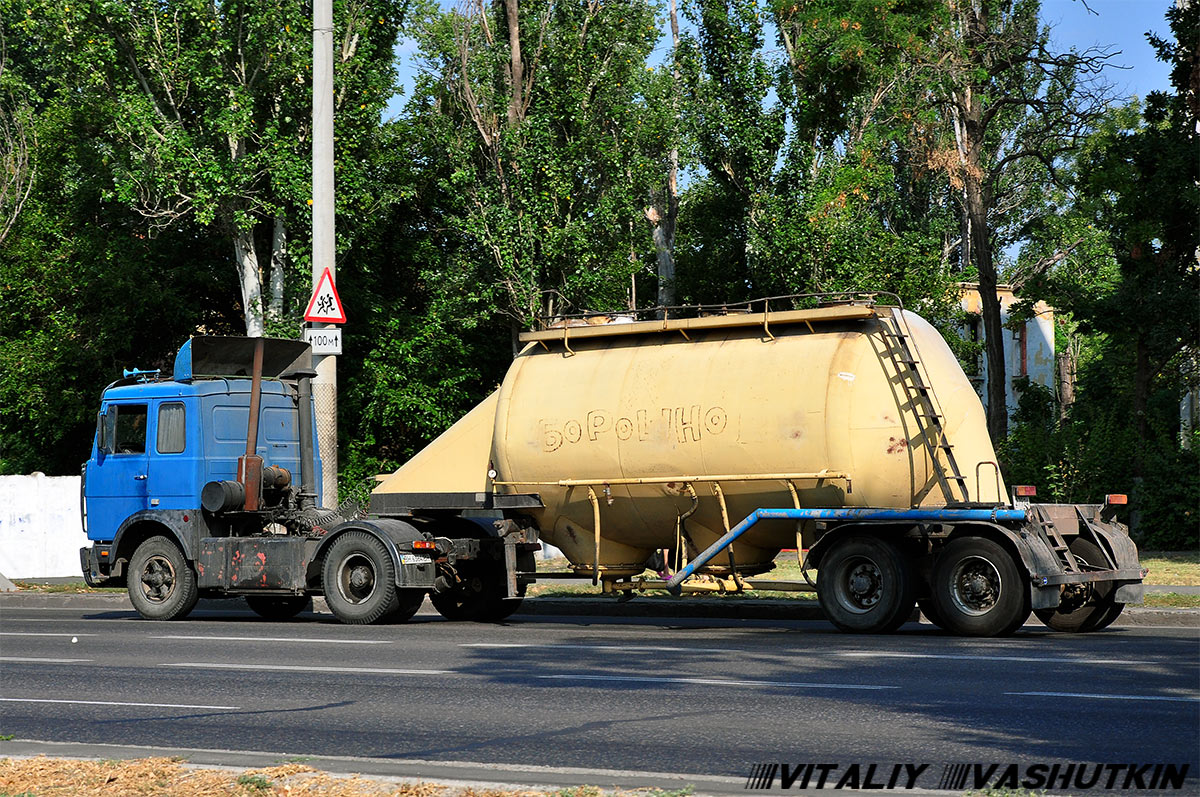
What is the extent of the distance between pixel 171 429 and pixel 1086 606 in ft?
35.1

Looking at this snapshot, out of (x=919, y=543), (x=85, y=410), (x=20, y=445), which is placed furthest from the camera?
(x=20, y=445)

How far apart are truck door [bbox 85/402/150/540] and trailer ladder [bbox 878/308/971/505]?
9.15 m

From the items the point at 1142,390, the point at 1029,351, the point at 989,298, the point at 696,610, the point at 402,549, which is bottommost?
the point at 696,610

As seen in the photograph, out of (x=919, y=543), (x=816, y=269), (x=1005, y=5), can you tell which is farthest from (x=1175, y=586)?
(x=1005, y=5)

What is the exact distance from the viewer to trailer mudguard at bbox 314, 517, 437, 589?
51.2 ft

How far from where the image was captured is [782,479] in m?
14.6

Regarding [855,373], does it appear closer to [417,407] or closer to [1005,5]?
[417,407]

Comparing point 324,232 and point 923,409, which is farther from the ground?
point 324,232

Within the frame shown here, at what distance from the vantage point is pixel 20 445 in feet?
113

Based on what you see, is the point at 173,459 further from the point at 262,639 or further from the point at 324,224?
the point at 324,224

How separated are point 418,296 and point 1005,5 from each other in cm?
1620

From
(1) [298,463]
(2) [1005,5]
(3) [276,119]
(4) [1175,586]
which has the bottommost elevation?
(4) [1175,586]

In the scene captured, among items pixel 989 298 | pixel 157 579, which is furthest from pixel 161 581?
pixel 989 298

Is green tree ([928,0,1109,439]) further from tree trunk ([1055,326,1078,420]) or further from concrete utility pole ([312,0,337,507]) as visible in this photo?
tree trunk ([1055,326,1078,420])
